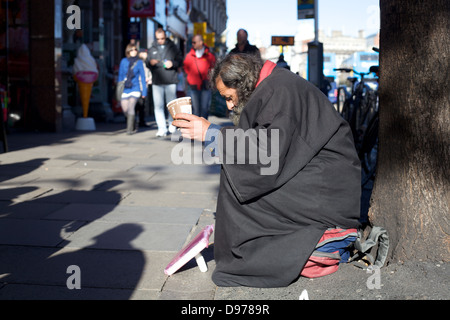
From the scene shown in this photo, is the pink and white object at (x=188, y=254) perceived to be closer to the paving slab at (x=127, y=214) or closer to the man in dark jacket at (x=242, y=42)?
the paving slab at (x=127, y=214)

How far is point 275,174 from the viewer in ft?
9.09

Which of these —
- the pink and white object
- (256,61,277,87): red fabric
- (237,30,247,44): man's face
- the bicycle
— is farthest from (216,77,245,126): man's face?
(237,30,247,44): man's face

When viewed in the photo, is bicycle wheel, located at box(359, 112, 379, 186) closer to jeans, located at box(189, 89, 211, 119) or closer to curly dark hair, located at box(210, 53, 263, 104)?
curly dark hair, located at box(210, 53, 263, 104)

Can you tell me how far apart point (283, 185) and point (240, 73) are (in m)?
0.60

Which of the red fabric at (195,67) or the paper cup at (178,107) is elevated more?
the red fabric at (195,67)

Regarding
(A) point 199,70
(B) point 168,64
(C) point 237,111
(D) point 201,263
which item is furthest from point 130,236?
(B) point 168,64

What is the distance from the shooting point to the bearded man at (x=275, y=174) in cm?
277

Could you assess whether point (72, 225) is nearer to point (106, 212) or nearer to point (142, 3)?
point (106, 212)

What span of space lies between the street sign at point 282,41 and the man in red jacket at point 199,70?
539 cm

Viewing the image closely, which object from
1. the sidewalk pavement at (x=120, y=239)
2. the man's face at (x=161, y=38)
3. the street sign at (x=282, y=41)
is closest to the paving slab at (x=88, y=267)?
the sidewalk pavement at (x=120, y=239)

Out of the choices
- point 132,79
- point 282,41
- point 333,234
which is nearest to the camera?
point 333,234

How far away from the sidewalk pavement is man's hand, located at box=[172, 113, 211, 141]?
0.78 m

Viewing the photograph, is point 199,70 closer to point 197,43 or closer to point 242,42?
point 197,43

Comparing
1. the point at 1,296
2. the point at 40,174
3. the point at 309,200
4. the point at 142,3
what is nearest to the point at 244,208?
the point at 309,200
